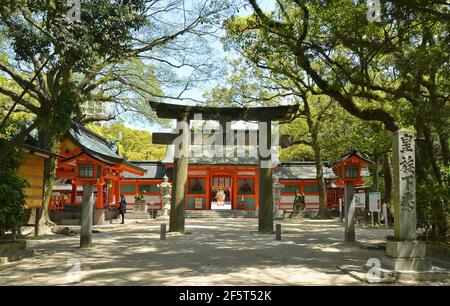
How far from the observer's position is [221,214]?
106 ft

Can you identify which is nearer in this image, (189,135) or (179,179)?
(179,179)

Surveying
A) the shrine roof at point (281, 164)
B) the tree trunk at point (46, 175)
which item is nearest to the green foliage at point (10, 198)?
the tree trunk at point (46, 175)

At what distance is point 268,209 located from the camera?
17.2m

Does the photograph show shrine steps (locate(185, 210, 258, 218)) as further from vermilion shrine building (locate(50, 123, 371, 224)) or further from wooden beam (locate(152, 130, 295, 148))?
wooden beam (locate(152, 130, 295, 148))

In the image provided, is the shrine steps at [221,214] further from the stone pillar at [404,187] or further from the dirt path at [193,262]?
the stone pillar at [404,187]

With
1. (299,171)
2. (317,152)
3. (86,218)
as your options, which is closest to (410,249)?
(86,218)

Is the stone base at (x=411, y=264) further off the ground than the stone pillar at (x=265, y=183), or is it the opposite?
the stone pillar at (x=265, y=183)

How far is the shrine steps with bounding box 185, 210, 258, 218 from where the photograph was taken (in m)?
31.8

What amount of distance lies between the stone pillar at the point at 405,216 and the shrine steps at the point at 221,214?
24.0m

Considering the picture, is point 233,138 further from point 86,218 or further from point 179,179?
point 86,218

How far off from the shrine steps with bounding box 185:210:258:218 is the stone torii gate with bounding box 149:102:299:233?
14.8 m

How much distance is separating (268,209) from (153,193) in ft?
67.3

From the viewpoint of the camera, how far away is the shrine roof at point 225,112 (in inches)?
667

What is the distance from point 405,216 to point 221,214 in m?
24.7
